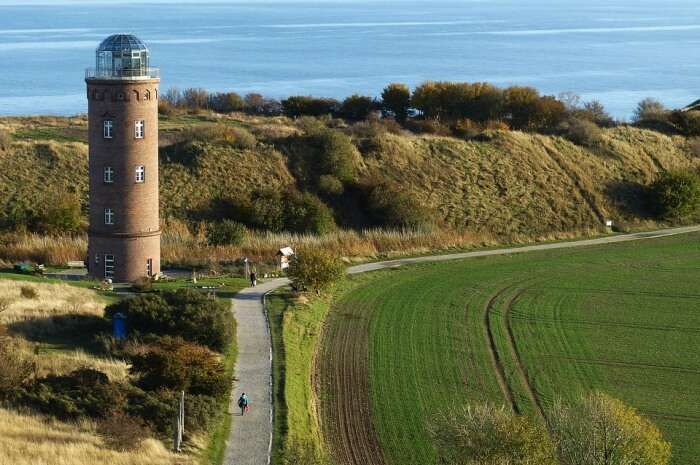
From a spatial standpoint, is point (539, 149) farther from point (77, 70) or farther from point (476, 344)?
point (77, 70)

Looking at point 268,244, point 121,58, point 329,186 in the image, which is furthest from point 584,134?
point 121,58

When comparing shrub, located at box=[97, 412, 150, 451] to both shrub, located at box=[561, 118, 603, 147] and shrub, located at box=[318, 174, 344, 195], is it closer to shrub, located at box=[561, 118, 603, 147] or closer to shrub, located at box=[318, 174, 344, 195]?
shrub, located at box=[318, 174, 344, 195]

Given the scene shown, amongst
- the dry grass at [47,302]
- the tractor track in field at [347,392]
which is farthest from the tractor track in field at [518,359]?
the dry grass at [47,302]

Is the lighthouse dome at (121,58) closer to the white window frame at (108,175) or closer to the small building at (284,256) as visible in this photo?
the white window frame at (108,175)

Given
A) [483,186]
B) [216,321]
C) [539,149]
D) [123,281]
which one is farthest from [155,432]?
[539,149]

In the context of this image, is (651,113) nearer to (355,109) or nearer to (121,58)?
(355,109)
